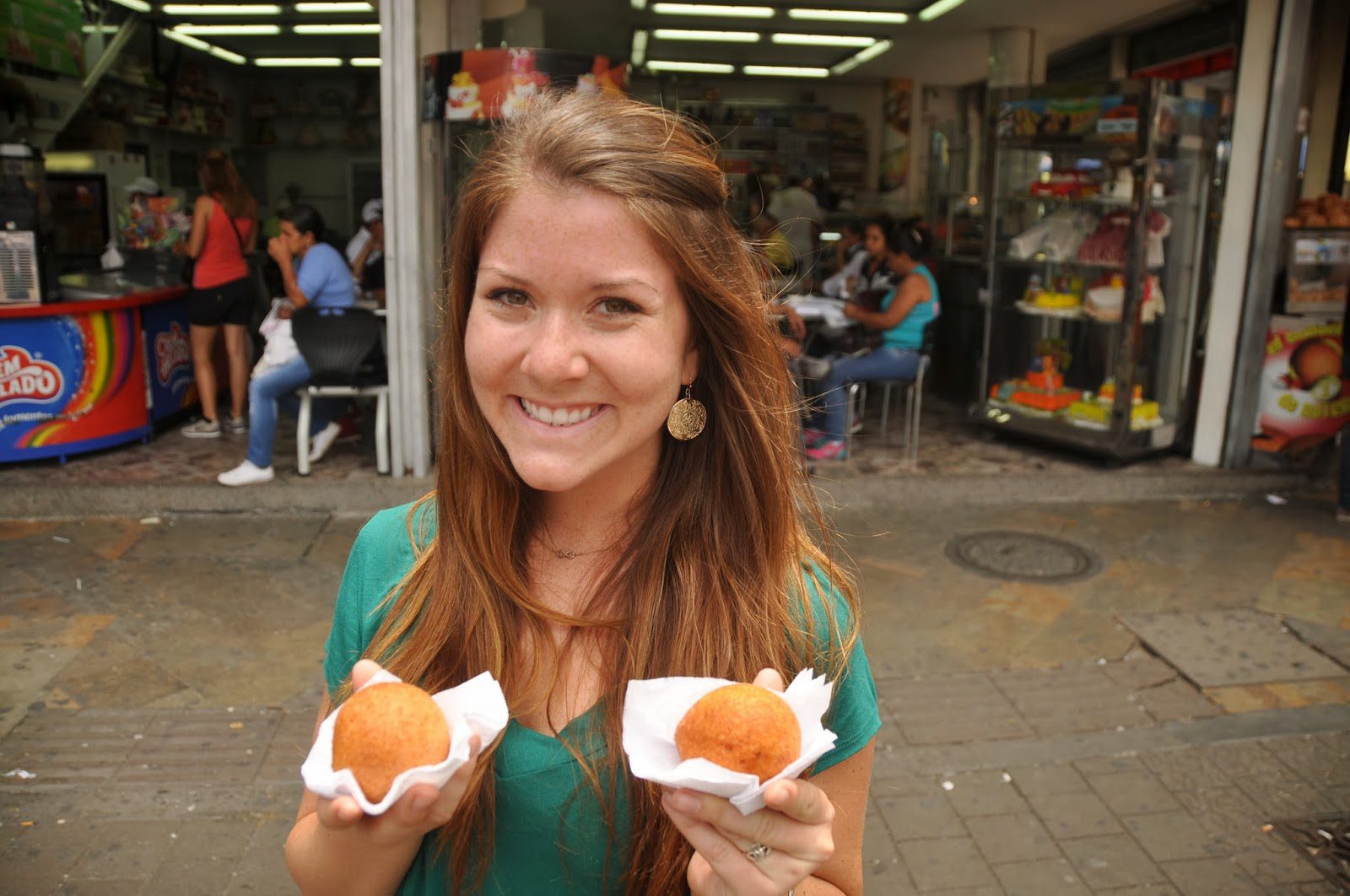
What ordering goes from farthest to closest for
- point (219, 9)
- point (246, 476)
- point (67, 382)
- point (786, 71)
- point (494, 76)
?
point (786, 71), point (219, 9), point (67, 382), point (246, 476), point (494, 76)

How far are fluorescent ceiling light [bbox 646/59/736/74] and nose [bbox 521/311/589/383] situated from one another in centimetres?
1452

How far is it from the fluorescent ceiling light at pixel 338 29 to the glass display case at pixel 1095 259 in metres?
7.85

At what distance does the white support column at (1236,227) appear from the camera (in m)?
7.30

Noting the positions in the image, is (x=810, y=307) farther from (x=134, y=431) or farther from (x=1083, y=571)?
(x=134, y=431)

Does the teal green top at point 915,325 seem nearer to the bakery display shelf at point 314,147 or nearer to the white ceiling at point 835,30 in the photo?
the white ceiling at point 835,30

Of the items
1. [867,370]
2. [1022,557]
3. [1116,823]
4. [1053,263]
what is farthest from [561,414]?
[1053,263]

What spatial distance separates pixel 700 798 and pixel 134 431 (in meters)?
7.84

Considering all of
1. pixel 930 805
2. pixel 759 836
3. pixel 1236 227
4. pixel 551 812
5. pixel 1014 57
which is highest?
pixel 1014 57

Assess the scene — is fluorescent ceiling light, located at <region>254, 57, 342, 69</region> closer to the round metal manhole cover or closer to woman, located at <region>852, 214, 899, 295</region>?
woman, located at <region>852, 214, 899, 295</region>

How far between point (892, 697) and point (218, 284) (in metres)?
6.30

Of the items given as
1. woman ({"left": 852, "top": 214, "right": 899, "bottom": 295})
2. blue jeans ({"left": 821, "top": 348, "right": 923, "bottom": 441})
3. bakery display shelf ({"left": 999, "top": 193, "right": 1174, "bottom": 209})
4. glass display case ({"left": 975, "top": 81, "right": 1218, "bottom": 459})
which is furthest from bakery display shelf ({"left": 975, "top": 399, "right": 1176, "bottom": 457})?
bakery display shelf ({"left": 999, "top": 193, "right": 1174, "bottom": 209})

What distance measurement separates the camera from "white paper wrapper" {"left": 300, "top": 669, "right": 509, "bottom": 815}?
1.25m

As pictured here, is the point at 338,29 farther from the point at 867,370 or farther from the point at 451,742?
the point at 451,742

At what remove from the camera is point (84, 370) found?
7.43 metres
